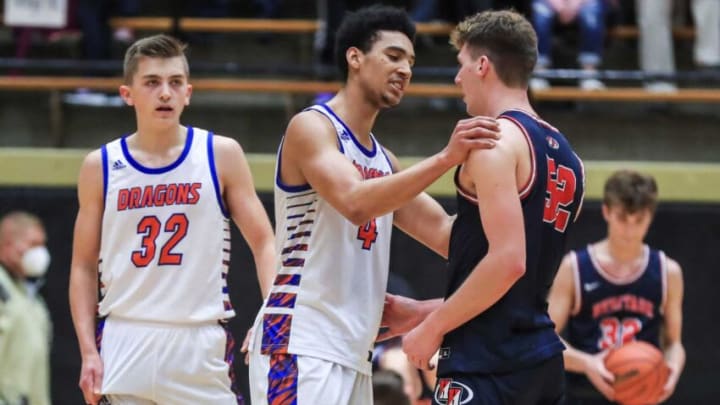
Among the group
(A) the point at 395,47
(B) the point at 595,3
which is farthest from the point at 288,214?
(B) the point at 595,3

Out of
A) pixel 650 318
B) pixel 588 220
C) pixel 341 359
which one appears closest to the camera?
pixel 341 359

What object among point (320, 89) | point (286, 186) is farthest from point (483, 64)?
point (320, 89)

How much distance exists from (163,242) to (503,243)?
1.74m

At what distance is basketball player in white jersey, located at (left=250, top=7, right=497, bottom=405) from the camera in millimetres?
4582

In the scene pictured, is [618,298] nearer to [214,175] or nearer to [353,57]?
[214,175]

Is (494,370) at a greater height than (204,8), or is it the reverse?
(204,8)

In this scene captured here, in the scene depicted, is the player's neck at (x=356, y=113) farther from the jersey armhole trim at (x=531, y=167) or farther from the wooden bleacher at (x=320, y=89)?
the wooden bleacher at (x=320, y=89)

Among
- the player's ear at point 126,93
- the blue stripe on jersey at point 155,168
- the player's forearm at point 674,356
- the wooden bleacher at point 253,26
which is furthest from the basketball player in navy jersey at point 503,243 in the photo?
the wooden bleacher at point 253,26

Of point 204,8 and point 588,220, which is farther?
point 204,8

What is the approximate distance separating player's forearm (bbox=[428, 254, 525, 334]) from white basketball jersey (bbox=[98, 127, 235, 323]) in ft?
4.52

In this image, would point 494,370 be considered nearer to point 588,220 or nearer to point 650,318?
point 650,318

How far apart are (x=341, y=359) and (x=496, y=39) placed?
131 cm

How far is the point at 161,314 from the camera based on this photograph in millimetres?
5246

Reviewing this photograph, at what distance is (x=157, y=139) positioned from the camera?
5.43m
